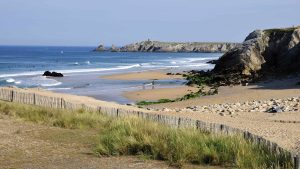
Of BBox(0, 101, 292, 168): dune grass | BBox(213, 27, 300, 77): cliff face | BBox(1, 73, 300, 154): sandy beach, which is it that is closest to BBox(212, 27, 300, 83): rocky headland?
BBox(213, 27, 300, 77): cliff face

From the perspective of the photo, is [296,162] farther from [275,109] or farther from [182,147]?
[275,109]

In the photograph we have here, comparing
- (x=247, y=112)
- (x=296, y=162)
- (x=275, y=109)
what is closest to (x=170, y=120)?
(x=296, y=162)

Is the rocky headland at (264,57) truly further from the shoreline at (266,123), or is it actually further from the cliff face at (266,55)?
the shoreline at (266,123)

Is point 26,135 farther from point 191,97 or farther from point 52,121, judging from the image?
point 191,97

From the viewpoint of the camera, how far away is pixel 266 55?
155ft

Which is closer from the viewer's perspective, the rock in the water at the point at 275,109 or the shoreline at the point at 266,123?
the shoreline at the point at 266,123

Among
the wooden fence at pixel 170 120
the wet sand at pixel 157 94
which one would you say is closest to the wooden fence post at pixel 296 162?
the wooden fence at pixel 170 120

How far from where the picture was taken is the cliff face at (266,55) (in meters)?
44.3

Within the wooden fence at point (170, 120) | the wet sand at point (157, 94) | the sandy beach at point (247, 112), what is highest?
the wooden fence at point (170, 120)

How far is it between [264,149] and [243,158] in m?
0.56

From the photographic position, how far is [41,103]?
814 inches

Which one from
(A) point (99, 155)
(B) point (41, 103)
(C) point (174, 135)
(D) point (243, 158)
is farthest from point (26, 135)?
(B) point (41, 103)

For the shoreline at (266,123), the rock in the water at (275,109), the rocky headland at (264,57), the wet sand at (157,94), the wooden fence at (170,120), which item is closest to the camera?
the wooden fence at (170,120)

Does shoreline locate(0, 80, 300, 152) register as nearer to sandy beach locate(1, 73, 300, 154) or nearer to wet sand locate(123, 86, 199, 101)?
sandy beach locate(1, 73, 300, 154)
